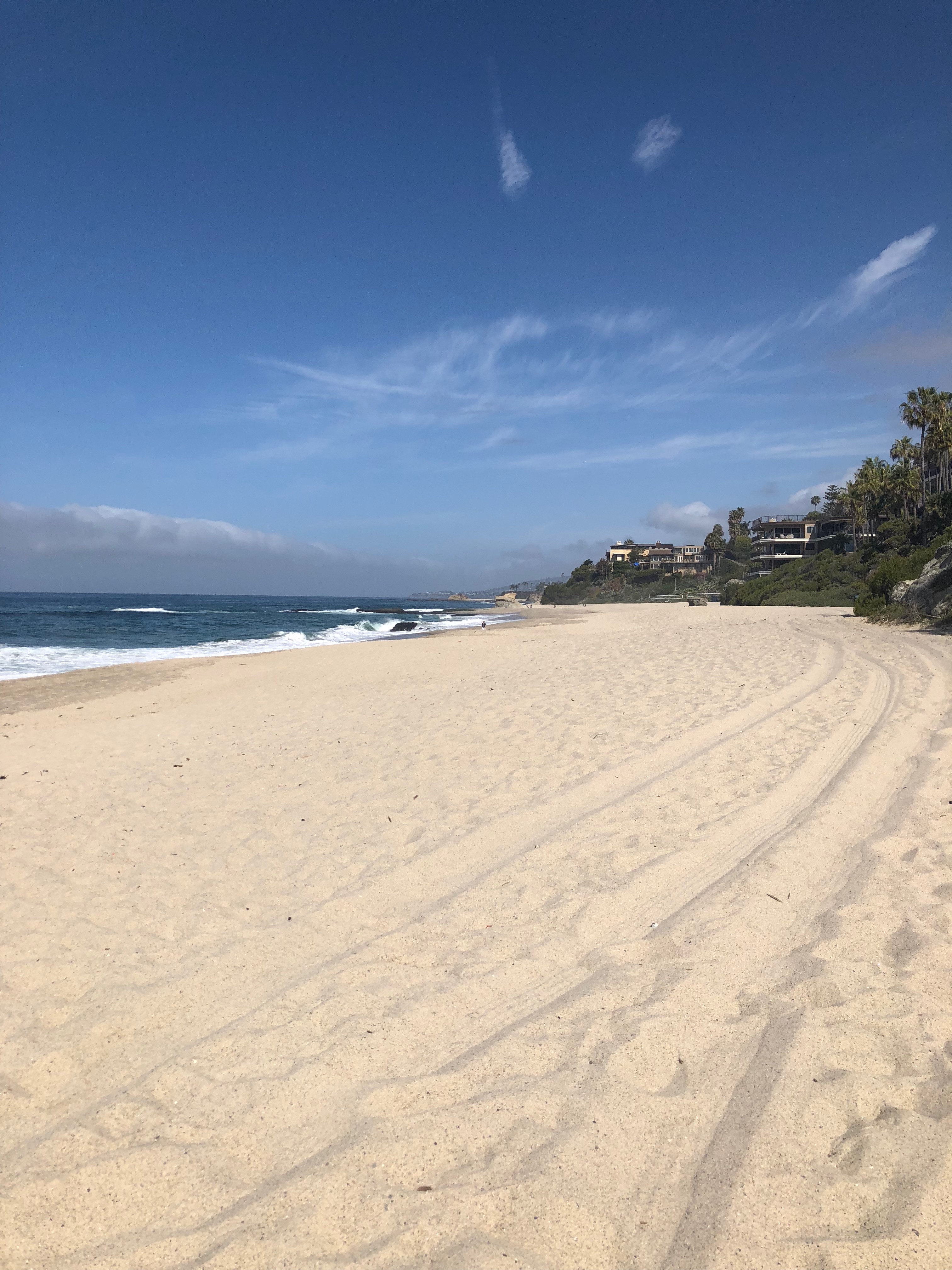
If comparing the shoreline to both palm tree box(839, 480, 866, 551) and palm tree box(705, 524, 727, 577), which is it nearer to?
palm tree box(839, 480, 866, 551)

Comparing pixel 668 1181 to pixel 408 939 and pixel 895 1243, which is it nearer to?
pixel 895 1243

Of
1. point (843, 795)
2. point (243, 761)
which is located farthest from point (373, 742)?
point (843, 795)

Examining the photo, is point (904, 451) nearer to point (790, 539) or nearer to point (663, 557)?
point (790, 539)

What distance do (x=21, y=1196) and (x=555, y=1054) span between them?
2.04 m

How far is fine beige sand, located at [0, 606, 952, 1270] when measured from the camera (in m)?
2.07

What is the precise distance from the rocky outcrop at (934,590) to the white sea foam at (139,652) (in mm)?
20284

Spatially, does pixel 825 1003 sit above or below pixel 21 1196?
above

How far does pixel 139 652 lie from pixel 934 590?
1037 inches

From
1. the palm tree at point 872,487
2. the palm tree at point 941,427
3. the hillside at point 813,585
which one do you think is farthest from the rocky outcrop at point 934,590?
the palm tree at point 872,487

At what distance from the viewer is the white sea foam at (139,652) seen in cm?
1923

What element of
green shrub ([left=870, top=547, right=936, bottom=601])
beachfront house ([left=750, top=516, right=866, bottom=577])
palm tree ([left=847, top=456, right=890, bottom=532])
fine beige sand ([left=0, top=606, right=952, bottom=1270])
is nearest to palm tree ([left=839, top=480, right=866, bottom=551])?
palm tree ([left=847, top=456, right=890, bottom=532])

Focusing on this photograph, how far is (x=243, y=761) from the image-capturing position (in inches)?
293

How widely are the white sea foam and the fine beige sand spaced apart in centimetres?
1436

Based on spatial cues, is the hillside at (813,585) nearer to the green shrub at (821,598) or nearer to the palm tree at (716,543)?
the green shrub at (821,598)
